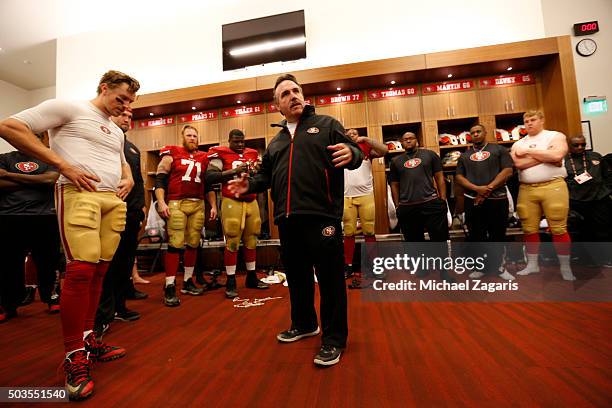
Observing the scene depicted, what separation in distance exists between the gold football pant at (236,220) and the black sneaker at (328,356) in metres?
1.69

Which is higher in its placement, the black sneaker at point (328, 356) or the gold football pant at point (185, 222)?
the gold football pant at point (185, 222)

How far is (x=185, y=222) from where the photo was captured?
276cm

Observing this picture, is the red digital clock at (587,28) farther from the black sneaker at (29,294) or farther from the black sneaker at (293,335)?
the black sneaker at (29,294)

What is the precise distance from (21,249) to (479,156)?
4547 millimetres

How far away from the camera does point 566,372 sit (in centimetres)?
121

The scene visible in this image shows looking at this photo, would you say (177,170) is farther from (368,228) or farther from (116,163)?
(368,228)

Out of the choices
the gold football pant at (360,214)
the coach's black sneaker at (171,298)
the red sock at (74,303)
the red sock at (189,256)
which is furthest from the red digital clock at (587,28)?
the red sock at (74,303)

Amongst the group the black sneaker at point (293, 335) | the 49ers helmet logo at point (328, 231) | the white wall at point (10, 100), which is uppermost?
the white wall at point (10, 100)

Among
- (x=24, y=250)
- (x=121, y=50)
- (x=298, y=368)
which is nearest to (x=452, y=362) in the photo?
(x=298, y=368)

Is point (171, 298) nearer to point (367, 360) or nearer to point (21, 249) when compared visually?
point (21, 249)

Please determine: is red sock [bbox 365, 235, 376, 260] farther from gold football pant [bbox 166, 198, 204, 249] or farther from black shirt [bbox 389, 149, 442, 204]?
gold football pant [bbox 166, 198, 204, 249]

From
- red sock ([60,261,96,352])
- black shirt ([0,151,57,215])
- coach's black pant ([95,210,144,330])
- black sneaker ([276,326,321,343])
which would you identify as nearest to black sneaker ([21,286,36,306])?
black shirt ([0,151,57,215])

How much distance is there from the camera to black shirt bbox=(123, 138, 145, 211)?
7.85 feet

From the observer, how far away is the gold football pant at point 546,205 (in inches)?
105
